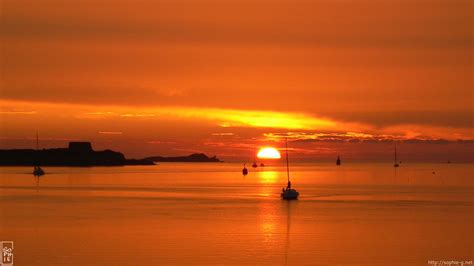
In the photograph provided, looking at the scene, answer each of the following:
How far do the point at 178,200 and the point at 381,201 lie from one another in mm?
22664

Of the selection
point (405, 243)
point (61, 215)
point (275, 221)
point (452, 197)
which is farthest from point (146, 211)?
point (452, 197)

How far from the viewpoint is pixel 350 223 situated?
55.3 metres

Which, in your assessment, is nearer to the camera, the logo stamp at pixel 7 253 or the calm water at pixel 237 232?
the logo stamp at pixel 7 253

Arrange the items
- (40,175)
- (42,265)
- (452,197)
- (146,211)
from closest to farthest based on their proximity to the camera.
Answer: (42,265)
(146,211)
(452,197)
(40,175)

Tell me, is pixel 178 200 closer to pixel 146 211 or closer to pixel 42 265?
pixel 146 211

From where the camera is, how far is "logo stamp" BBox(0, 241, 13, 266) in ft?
118

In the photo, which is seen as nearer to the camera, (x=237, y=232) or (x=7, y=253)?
(x=7, y=253)

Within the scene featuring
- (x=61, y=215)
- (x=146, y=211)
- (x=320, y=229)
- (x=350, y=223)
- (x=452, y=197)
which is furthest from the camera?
(x=452, y=197)

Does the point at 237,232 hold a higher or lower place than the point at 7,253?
higher

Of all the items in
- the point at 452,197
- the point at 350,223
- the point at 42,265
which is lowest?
the point at 42,265

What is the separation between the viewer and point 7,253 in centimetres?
3809

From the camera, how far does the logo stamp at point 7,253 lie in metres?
36.0

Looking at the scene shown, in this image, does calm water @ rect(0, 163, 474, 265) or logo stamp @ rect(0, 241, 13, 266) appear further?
calm water @ rect(0, 163, 474, 265)

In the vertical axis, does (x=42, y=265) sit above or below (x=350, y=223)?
below
